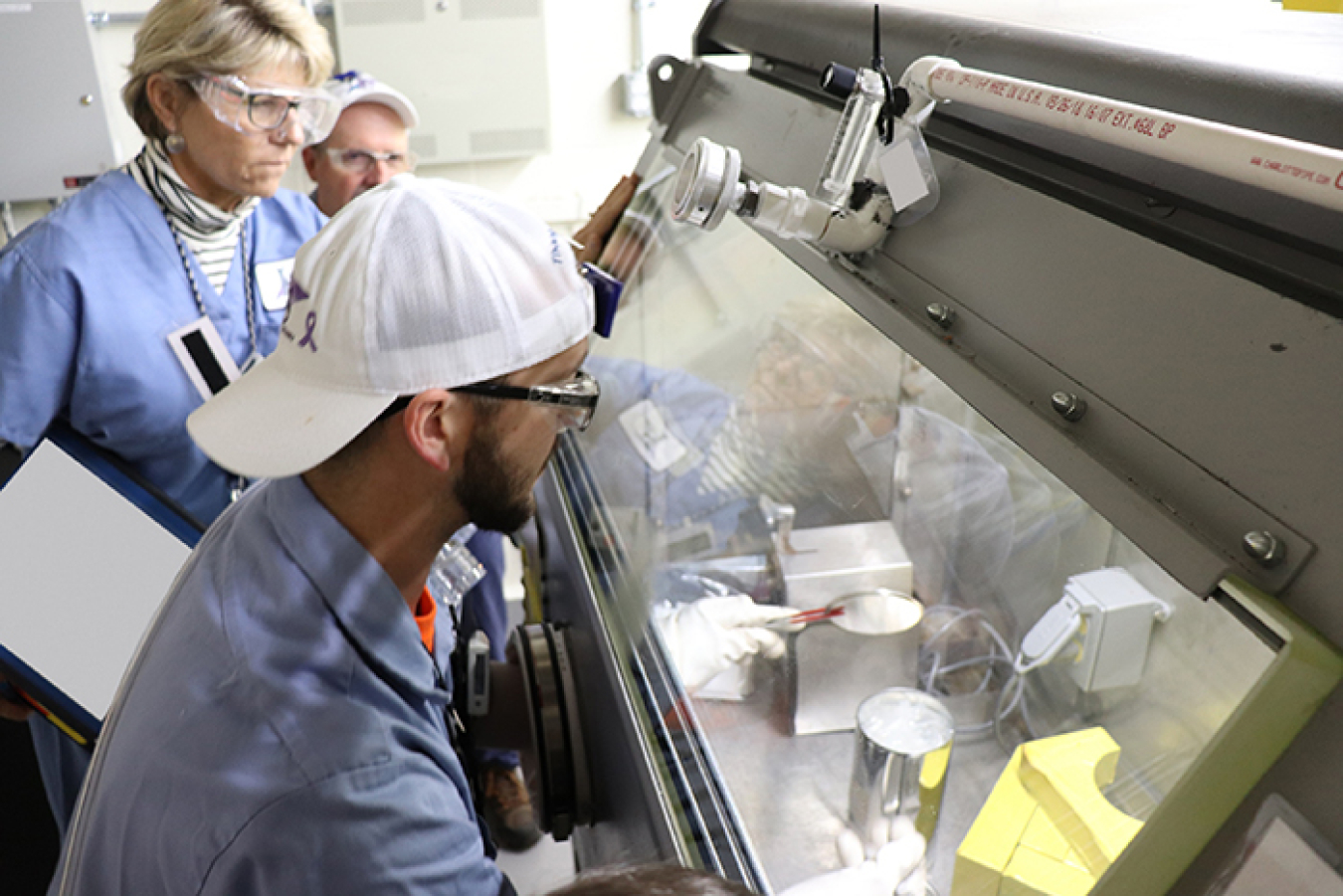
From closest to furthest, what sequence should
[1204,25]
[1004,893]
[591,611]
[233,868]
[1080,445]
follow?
[1080,445] → [1004,893] → [233,868] → [1204,25] → [591,611]

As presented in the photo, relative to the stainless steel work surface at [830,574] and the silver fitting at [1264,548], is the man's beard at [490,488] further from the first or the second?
the silver fitting at [1264,548]

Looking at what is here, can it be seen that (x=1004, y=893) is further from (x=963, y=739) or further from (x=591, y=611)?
(x=591, y=611)

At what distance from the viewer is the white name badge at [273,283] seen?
6.05 feet

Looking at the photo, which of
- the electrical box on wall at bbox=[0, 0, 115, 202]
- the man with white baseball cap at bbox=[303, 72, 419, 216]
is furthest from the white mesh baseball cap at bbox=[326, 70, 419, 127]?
the electrical box on wall at bbox=[0, 0, 115, 202]

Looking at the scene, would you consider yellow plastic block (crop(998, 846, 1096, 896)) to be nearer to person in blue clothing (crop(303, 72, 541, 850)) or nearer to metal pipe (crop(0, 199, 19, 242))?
person in blue clothing (crop(303, 72, 541, 850))

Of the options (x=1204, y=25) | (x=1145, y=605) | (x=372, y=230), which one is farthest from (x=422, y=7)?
(x=1145, y=605)

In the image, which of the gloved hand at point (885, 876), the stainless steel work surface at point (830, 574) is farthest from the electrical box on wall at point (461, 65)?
the gloved hand at point (885, 876)

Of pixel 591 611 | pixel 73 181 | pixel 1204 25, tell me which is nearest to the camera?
pixel 1204 25

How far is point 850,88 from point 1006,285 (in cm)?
26

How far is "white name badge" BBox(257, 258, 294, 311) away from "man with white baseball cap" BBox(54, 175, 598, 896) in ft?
3.05

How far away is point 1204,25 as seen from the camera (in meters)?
0.85

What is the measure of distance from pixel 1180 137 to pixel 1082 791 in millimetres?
391

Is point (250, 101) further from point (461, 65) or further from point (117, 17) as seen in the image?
point (117, 17)

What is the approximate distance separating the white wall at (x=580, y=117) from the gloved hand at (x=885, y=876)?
2683 mm
